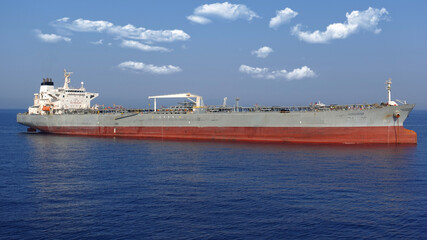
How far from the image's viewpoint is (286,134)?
4616 centimetres

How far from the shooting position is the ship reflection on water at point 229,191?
59.5 feet

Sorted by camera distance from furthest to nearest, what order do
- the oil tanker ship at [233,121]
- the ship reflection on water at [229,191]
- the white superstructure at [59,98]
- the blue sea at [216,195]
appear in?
the white superstructure at [59,98] → the oil tanker ship at [233,121] → the ship reflection on water at [229,191] → the blue sea at [216,195]

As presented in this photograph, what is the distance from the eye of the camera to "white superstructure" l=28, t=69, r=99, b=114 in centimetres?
6675

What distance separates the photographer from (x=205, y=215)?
1917 centimetres

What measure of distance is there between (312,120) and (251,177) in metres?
20.1

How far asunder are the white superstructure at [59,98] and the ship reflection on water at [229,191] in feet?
98.1

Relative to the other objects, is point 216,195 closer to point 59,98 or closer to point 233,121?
point 233,121

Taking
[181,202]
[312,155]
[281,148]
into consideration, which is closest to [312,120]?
[281,148]

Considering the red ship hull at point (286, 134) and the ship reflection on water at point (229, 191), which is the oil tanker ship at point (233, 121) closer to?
the red ship hull at point (286, 134)

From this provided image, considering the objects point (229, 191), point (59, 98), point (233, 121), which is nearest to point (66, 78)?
point (59, 98)

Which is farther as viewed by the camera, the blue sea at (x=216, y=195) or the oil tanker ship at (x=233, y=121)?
the oil tanker ship at (x=233, y=121)

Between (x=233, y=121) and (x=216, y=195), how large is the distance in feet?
87.4

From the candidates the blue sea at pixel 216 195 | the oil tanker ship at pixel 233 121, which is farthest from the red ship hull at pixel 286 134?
the blue sea at pixel 216 195

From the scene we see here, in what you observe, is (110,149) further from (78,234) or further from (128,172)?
(78,234)
